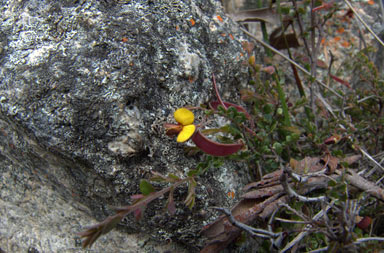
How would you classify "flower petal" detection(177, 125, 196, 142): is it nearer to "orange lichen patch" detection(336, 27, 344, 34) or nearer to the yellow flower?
the yellow flower

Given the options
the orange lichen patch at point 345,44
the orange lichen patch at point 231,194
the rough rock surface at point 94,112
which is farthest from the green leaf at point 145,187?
the orange lichen patch at point 345,44

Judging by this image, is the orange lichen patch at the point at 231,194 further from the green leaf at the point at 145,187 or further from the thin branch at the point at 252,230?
the green leaf at the point at 145,187

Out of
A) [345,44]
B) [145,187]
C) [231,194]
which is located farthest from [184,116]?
[345,44]

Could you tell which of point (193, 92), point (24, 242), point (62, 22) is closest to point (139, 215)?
point (193, 92)

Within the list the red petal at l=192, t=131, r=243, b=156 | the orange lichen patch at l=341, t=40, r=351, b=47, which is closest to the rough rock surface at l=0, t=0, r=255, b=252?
the red petal at l=192, t=131, r=243, b=156

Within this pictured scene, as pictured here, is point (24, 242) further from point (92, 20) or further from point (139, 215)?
point (92, 20)

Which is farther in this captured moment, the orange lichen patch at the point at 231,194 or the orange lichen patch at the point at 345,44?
the orange lichen patch at the point at 345,44
